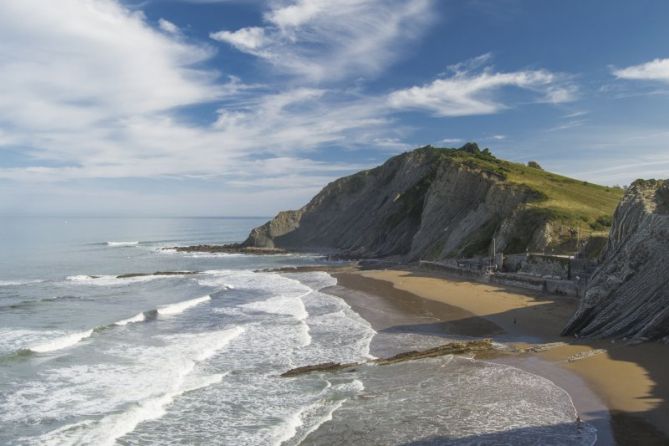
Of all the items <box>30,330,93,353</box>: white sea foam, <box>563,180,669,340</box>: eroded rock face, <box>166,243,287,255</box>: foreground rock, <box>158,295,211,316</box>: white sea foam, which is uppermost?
<box>563,180,669,340</box>: eroded rock face

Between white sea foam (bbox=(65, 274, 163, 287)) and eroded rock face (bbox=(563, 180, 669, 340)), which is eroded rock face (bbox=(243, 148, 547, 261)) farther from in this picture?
white sea foam (bbox=(65, 274, 163, 287))

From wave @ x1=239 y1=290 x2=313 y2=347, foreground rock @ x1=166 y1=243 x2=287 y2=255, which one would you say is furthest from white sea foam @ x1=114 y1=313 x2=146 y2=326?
foreground rock @ x1=166 y1=243 x2=287 y2=255

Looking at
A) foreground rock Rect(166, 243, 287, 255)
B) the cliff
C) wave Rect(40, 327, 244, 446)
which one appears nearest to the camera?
wave Rect(40, 327, 244, 446)

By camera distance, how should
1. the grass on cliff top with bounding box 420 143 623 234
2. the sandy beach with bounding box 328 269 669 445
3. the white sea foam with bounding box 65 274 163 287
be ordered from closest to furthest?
the sandy beach with bounding box 328 269 669 445, the grass on cliff top with bounding box 420 143 623 234, the white sea foam with bounding box 65 274 163 287

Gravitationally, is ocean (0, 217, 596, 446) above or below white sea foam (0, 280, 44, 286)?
above

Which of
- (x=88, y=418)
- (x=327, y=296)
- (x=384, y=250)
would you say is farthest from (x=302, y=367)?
(x=384, y=250)

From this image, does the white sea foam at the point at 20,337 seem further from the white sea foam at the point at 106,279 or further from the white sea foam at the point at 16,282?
the white sea foam at the point at 16,282

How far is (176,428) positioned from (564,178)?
61.4m

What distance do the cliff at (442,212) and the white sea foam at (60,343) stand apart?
30.6 metres

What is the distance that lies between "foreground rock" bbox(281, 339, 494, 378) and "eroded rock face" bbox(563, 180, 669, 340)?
3878 mm

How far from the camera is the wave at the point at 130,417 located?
1185 cm

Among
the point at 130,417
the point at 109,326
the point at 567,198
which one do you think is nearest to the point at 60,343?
the point at 109,326

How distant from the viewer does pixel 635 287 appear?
708 inches

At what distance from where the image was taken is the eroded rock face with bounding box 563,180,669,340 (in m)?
16.8
